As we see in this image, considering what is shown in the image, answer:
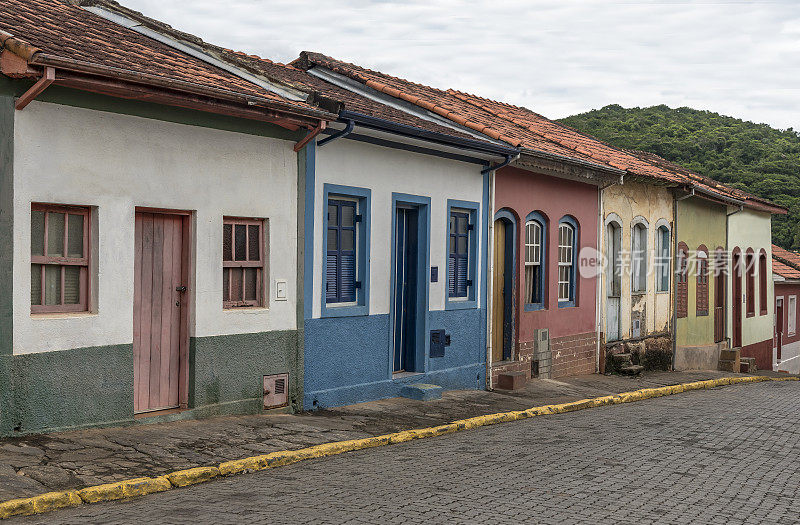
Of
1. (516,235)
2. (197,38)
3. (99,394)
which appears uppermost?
(197,38)

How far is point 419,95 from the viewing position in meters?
15.2

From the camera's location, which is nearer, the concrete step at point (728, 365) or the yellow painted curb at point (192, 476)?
the yellow painted curb at point (192, 476)

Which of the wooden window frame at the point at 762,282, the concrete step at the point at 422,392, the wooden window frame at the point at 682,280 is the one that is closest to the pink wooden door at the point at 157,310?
the concrete step at the point at 422,392

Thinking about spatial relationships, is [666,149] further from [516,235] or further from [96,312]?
[96,312]

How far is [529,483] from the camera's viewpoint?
6926 millimetres

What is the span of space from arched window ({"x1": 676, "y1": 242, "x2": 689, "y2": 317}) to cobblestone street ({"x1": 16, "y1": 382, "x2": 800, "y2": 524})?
413 inches

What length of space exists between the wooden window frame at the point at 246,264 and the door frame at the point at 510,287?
211 inches

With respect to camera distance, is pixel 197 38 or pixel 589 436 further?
pixel 197 38

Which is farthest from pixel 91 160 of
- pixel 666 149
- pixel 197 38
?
pixel 666 149

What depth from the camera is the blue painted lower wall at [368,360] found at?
1044cm

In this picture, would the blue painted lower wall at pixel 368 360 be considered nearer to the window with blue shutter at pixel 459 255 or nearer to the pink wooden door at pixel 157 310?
the window with blue shutter at pixel 459 255

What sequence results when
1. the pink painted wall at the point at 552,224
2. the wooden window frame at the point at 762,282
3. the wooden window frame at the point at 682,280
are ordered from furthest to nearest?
1. the wooden window frame at the point at 762,282
2. the wooden window frame at the point at 682,280
3. the pink painted wall at the point at 552,224

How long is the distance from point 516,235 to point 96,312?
7773mm

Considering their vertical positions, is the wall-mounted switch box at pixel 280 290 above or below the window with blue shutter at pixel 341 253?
below
